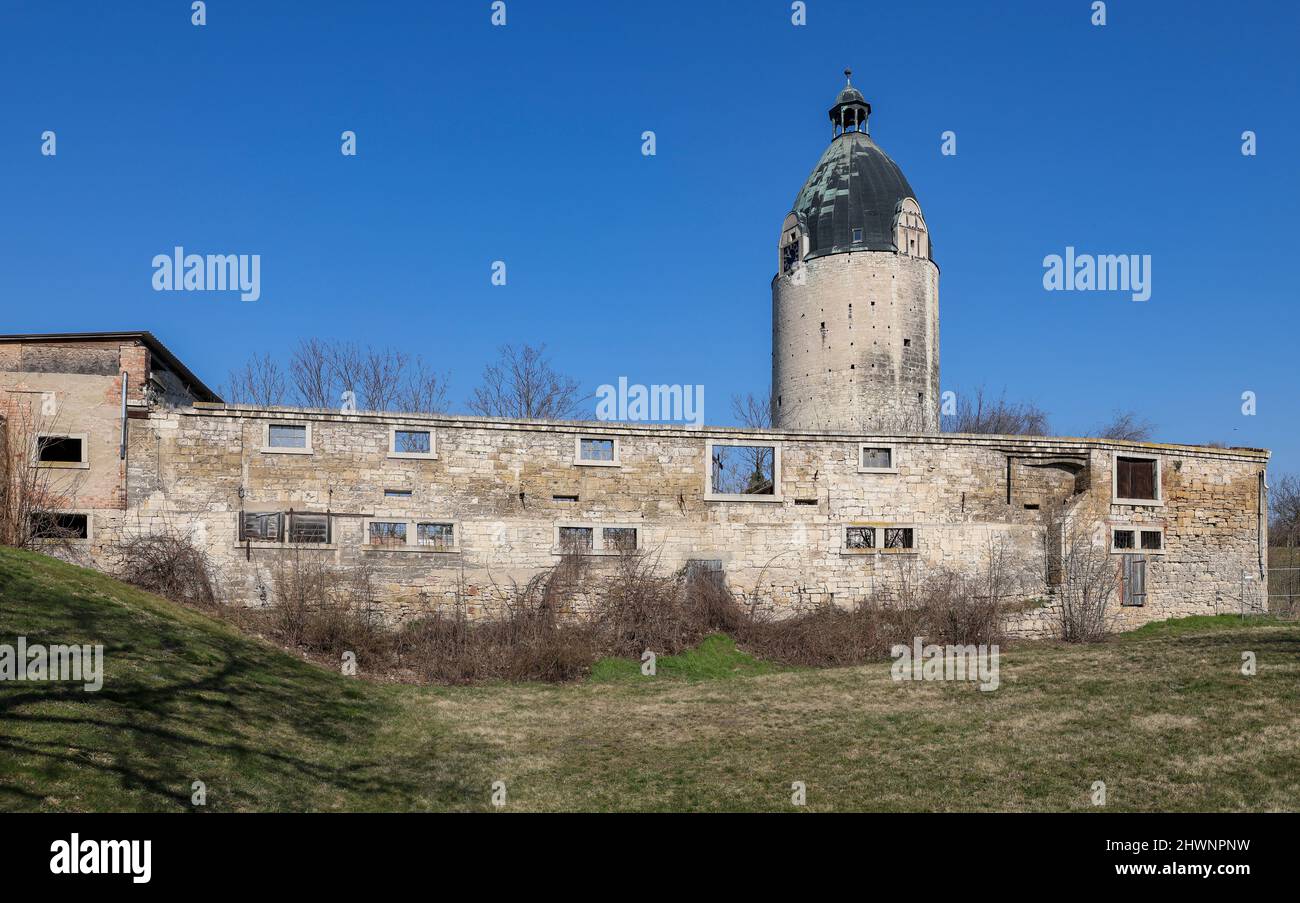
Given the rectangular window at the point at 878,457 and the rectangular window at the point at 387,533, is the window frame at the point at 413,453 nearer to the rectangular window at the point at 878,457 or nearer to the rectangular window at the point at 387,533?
the rectangular window at the point at 387,533

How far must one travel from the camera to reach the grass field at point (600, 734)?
9406 millimetres

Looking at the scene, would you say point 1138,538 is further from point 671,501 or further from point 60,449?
point 60,449

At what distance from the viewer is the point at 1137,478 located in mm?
24766

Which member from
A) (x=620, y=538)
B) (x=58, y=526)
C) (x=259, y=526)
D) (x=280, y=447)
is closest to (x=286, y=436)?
(x=280, y=447)

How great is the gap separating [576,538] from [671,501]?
2.61m

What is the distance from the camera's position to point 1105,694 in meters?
14.7

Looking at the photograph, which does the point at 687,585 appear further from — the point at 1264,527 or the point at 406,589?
the point at 1264,527

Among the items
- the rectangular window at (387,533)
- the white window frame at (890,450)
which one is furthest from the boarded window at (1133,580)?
the rectangular window at (387,533)

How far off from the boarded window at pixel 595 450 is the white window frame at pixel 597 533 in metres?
1.65

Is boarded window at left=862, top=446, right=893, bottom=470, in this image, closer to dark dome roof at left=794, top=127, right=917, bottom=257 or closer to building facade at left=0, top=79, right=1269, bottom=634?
building facade at left=0, top=79, right=1269, bottom=634

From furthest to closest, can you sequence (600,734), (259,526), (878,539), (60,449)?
(878,539) < (259,526) < (60,449) < (600,734)
